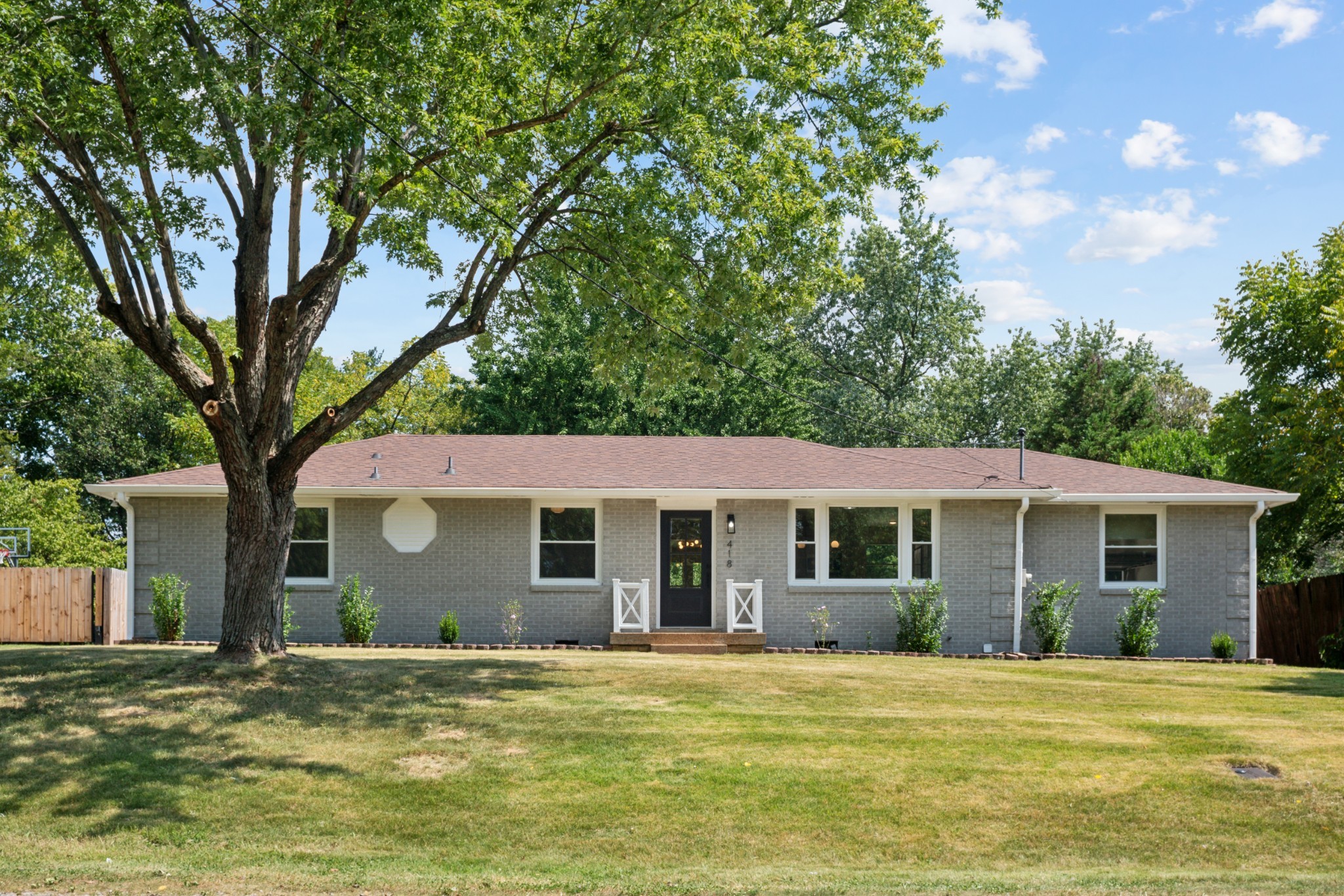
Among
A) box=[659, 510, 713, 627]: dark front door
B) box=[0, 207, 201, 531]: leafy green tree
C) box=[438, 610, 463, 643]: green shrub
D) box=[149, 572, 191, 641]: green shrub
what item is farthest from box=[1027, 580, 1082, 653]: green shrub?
box=[0, 207, 201, 531]: leafy green tree

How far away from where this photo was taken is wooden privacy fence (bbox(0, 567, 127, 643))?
18.2 m

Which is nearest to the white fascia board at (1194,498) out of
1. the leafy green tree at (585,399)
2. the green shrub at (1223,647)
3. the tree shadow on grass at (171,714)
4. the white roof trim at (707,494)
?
the white roof trim at (707,494)

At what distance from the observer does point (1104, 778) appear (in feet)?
32.7

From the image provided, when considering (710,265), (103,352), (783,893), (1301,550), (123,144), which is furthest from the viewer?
(103,352)

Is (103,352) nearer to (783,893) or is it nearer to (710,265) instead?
(710,265)

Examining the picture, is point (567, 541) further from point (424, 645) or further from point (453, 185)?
point (453, 185)

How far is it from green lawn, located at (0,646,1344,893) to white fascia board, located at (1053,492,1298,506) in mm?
5703

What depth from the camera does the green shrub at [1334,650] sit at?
19.4 meters

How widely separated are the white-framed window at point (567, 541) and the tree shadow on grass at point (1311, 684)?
33.3 feet

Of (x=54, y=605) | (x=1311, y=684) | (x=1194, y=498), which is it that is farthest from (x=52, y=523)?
(x=1311, y=684)

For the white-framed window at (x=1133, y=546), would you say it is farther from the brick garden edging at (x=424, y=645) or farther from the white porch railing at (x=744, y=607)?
the brick garden edging at (x=424, y=645)

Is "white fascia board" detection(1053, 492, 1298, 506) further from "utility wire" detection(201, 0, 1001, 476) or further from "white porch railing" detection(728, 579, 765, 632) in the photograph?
"utility wire" detection(201, 0, 1001, 476)

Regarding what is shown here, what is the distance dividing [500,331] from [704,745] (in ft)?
27.6

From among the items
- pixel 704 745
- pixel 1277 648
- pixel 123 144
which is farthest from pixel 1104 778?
pixel 1277 648
